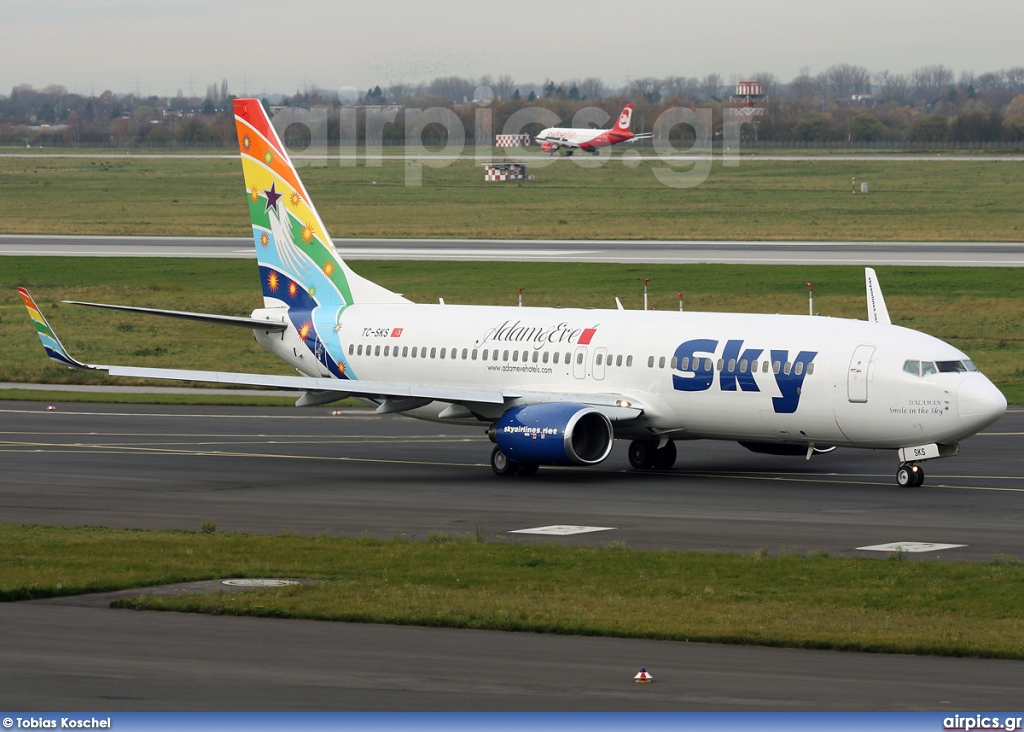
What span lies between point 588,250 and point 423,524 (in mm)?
69690

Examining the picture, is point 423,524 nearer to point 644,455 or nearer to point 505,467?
point 505,467

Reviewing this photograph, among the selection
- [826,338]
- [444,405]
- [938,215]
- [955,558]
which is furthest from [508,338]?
[938,215]

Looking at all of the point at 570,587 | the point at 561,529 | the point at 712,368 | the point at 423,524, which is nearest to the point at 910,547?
the point at 561,529

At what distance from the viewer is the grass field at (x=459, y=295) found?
69875 mm

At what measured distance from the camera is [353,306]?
49969 millimetres

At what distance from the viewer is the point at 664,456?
44.0m

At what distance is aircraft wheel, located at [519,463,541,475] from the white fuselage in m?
2.16

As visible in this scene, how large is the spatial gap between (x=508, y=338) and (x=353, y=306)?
21.2 ft

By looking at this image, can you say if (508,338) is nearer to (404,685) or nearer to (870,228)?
(404,685)

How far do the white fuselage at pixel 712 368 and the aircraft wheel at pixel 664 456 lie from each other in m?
1.15

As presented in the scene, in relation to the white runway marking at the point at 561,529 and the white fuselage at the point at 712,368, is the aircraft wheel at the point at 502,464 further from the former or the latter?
the white runway marking at the point at 561,529

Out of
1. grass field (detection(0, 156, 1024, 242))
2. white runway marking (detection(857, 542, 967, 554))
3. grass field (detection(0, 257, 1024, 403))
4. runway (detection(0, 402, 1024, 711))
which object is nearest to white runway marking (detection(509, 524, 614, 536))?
runway (detection(0, 402, 1024, 711))

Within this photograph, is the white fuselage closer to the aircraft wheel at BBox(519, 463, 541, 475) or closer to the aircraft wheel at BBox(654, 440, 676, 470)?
the aircraft wheel at BBox(654, 440, 676, 470)

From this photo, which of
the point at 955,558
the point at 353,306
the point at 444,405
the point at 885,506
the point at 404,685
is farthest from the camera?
the point at 353,306
